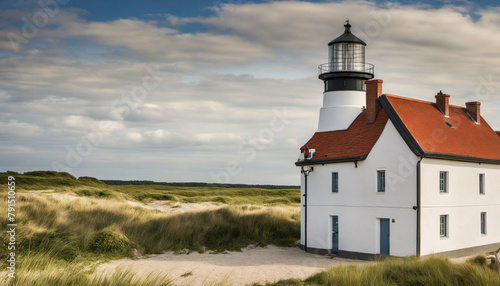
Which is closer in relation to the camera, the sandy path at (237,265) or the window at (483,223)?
the sandy path at (237,265)

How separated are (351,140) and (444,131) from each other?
4136mm

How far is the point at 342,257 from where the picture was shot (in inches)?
844

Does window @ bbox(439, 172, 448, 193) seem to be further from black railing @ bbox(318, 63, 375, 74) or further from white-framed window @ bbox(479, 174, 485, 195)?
black railing @ bbox(318, 63, 375, 74)

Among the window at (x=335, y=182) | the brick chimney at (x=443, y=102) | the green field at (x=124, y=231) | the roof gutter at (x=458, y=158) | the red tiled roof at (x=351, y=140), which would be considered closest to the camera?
the green field at (x=124, y=231)

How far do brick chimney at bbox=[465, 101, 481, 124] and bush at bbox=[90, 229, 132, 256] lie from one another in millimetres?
18244

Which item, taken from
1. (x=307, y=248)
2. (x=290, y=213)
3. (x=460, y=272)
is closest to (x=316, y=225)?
(x=307, y=248)

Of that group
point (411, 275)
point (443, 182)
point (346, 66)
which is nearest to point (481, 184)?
point (443, 182)

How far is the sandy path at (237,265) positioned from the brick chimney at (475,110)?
11146mm

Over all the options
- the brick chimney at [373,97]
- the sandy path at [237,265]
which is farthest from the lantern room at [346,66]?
the sandy path at [237,265]

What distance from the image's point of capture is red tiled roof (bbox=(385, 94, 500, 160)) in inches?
810

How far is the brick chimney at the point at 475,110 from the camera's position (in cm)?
2588

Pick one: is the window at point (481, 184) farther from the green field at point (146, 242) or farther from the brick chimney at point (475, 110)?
the green field at point (146, 242)

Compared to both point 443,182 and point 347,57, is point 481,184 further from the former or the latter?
point 347,57

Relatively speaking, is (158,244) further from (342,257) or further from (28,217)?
(342,257)
